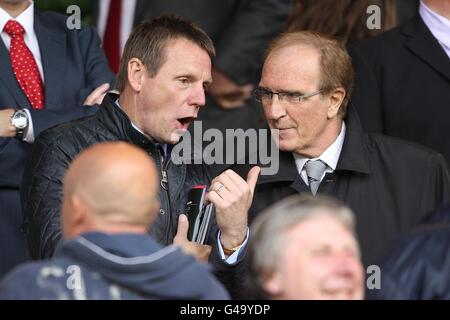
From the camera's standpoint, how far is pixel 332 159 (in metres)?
6.34

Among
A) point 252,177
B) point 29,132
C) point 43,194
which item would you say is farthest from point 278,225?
point 29,132

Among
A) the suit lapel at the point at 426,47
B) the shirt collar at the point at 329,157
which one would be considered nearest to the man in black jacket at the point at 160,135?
the shirt collar at the point at 329,157

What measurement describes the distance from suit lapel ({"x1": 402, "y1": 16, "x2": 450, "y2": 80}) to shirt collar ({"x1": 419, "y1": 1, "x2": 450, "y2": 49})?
30 millimetres

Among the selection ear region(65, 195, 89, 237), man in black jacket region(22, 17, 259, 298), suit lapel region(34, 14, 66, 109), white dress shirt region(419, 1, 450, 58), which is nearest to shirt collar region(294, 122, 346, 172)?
man in black jacket region(22, 17, 259, 298)

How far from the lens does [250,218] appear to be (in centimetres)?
627

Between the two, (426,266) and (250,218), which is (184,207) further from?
(426,266)

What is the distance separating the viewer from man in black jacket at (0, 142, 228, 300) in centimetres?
432

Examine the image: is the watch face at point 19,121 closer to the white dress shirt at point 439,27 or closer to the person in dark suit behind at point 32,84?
the person in dark suit behind at point 32,84

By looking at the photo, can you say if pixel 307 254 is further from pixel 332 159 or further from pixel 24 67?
pixel 24 67

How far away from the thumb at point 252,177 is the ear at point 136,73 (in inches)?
26.4

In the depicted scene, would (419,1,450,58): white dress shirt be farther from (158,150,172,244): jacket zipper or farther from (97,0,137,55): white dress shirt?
(97,0,137,55): white dress shirt

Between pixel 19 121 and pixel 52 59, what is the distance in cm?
45
